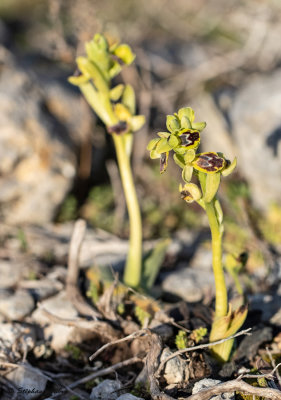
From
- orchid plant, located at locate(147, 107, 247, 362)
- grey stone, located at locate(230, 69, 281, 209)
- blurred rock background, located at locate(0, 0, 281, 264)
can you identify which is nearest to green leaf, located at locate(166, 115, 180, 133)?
orchid plant, located at locate(147, 107, 247, 362)

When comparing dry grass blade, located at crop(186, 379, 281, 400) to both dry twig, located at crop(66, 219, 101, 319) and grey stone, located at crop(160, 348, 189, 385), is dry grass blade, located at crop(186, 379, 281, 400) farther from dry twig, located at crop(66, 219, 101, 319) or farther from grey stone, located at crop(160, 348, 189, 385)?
dry twig, located at crop(66, 219, 101, 319)

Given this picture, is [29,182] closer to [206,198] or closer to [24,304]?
[24,304]

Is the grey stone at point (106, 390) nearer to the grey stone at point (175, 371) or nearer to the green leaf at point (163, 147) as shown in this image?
the grey stone at point (175, 371)

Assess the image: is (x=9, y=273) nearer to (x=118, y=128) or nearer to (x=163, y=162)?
(x=118, y=128)

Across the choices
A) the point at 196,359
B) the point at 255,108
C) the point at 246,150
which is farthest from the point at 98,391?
the point at 255,108

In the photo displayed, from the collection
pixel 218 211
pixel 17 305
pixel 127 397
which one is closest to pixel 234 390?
pixel 127 397
